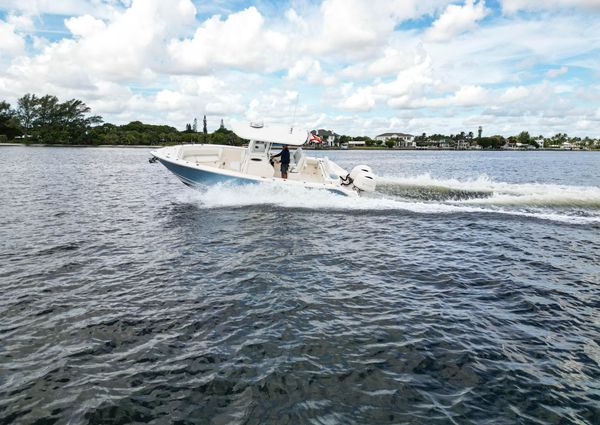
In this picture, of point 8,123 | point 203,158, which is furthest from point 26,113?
point 203,158

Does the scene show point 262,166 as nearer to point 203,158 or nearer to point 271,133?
point 271,133

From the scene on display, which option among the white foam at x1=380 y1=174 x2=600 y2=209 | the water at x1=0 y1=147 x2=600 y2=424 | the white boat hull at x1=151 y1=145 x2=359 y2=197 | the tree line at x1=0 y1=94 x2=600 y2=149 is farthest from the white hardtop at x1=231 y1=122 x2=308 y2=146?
the tree line at x1=0 y1=94 x2=600 y2=149

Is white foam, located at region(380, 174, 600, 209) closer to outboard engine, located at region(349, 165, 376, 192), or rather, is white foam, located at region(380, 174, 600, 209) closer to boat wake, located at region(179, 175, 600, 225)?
boat wake, located at region(179, 175, 600, 225)

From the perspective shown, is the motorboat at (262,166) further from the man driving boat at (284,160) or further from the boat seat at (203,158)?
the man driving boat at (284,160)

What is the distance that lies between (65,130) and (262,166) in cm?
16608

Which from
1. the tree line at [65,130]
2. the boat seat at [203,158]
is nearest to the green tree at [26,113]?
the tree line at [65,130]

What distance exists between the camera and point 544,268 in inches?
507

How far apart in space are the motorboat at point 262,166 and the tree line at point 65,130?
125m

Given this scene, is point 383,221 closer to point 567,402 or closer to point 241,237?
point 241,237

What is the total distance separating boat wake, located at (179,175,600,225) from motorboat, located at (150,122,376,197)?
505 mm

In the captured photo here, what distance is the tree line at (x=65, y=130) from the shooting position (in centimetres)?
15575

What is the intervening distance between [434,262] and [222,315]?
739 centimetres

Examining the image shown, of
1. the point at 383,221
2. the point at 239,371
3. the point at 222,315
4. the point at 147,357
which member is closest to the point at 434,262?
the point at 383,221

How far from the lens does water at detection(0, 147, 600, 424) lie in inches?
243
